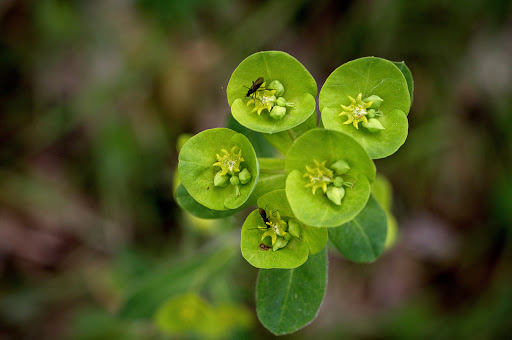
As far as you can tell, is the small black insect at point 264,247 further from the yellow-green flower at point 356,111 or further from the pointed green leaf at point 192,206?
the yellow-green flower at point 356,111

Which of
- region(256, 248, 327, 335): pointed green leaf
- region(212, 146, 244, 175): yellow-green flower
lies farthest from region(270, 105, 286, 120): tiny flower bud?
region(256, 248, 327, 335): pointed green leaf

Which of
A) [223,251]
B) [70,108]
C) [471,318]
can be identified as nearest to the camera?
[223,251]

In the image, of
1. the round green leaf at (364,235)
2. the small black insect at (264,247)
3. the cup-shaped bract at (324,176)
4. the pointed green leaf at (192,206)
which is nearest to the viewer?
the cup-shaped bract at (324,176)

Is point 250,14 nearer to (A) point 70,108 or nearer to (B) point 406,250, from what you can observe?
(A) point 70,108

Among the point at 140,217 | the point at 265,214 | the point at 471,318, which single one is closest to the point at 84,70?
the point at 140,217

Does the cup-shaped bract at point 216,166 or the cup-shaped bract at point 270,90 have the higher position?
the cup-shaped bract at point 270,90

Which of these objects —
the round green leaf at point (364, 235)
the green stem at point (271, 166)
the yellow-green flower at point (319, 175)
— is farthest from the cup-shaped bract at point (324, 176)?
the round green leaf at point (364, 235)

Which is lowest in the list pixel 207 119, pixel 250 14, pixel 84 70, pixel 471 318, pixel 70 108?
pixel 471 318
